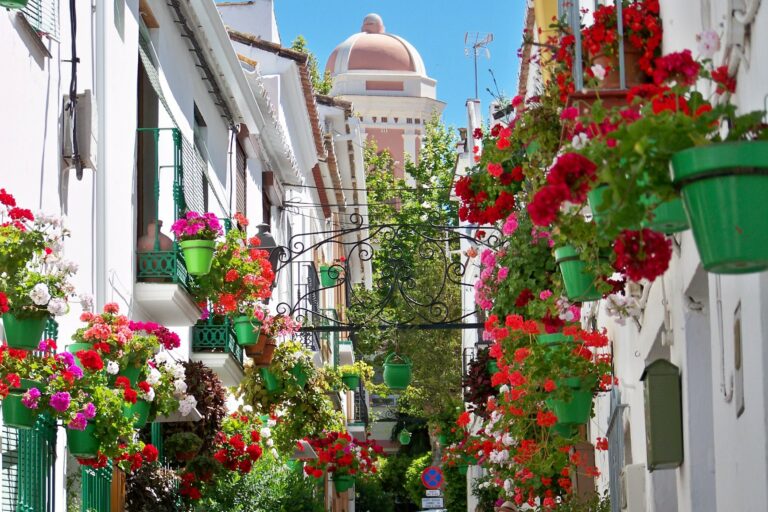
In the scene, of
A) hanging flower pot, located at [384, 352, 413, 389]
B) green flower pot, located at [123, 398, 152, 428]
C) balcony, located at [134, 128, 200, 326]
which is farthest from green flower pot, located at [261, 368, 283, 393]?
green flower pot, located at [123, 398, 152, 428]

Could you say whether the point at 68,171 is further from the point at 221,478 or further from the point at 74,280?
the point at 221,478

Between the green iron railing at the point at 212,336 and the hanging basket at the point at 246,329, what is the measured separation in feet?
0.42

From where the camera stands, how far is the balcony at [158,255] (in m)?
12.8

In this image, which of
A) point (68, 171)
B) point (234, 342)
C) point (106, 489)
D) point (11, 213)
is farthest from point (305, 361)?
point (11, 213)

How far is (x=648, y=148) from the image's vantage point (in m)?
3.88

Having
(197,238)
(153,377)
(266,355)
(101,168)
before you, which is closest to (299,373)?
(266,355)

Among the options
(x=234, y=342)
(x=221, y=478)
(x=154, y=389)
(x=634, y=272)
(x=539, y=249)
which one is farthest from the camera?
(x=234, y=342)

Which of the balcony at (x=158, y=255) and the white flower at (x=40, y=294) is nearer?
the white flower at (x=40, y=294)

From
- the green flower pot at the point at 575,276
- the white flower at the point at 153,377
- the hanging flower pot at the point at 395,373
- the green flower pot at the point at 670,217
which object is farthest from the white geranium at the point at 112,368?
the hanging flower pot at the point at 395,373

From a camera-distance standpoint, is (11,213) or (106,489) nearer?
(11,213)

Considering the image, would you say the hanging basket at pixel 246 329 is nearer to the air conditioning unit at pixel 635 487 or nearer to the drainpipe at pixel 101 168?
the drainpipe at pixel 101 168

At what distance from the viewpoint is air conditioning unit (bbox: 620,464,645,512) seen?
9312 mm

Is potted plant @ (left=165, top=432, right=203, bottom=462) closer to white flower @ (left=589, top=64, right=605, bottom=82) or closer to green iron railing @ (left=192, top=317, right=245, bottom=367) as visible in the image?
green iron railing @ (left=192, top=317, right=245, bottom=367)

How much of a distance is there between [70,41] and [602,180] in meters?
7.63
